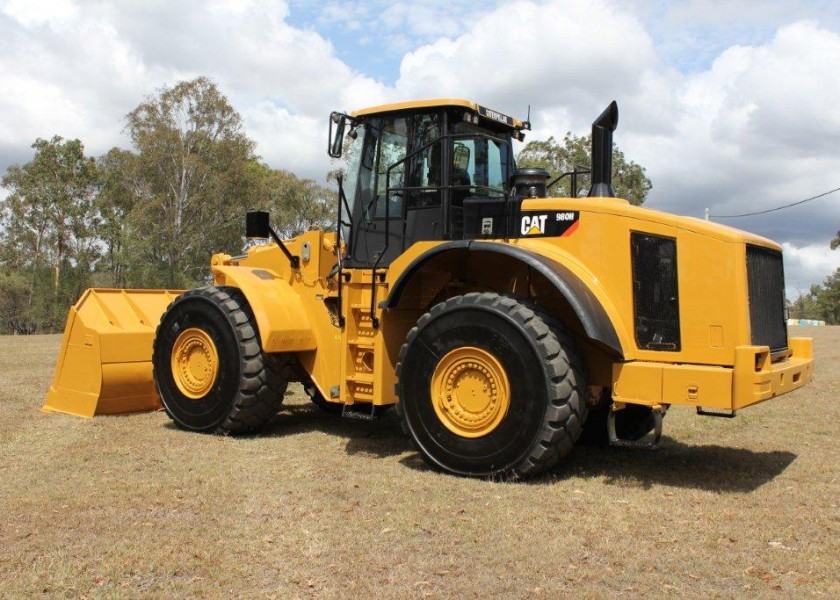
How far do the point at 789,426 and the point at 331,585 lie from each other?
629 cm

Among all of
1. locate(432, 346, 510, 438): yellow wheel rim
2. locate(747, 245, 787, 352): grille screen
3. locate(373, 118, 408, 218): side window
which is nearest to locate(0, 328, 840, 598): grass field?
locate(432, 346, 510, 438): yellow wheel rim

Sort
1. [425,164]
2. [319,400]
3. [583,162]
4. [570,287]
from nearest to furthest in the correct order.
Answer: [570,287] → [425,164] → [319,400] → [583,162]

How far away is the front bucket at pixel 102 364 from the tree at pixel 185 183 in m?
29.0

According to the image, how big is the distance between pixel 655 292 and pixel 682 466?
1.68 metres

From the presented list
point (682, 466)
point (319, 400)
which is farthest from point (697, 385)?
point (319, 400)

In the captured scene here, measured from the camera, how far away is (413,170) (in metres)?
6.79

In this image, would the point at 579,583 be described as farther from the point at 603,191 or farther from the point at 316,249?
the point at 316,249

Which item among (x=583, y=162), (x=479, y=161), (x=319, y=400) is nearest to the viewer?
(x=479, y=161)

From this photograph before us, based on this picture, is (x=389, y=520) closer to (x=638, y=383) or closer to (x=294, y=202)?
(x=638, y=383)

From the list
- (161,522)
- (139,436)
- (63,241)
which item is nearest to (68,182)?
(63,241)

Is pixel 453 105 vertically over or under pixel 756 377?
over

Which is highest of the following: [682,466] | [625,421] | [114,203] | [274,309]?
[114,203]

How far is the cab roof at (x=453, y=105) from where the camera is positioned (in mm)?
6680

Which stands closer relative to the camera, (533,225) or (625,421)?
(533,225)
